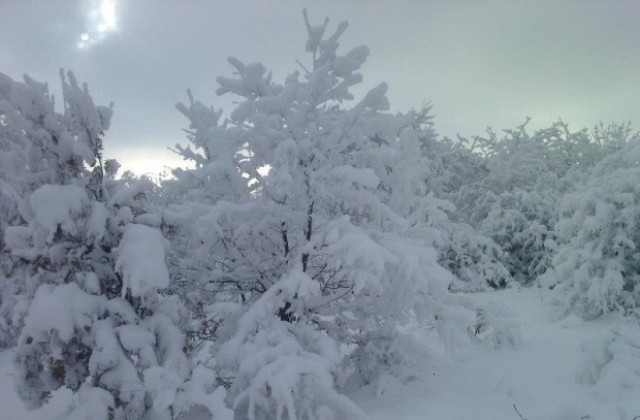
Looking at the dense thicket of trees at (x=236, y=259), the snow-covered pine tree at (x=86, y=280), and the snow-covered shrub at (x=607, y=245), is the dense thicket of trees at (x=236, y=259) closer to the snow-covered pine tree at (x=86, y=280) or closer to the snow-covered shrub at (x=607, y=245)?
the snow-covered pine tree at (x=86, y=280)

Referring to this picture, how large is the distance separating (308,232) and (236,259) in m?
1.29

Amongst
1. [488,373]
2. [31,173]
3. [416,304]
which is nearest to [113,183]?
[31,173]

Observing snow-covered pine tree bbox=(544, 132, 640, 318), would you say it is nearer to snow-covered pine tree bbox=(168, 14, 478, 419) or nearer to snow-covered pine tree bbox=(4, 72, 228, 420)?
snow-covered pine tree bbox=(168, 14, 478, 419)

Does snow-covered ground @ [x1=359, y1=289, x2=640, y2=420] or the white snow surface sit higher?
the white snow surface

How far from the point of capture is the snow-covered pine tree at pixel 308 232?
17.5 feet

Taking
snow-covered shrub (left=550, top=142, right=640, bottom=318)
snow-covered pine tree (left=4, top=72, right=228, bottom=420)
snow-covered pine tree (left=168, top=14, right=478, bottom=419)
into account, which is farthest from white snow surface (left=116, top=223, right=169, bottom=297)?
snow-covered shrub (left=550, top=142, right=640, bottom=318)

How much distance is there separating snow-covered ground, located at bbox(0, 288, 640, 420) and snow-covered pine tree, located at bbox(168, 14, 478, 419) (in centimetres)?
75

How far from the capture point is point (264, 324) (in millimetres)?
5449

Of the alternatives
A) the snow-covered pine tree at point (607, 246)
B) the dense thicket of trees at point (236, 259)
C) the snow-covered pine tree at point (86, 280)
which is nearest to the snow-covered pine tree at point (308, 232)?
the dense thicket of trees at point (236, 259)

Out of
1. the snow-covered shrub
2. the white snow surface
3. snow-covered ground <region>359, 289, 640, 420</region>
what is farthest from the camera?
the snow-covered shrub

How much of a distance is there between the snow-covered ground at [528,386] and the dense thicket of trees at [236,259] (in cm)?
59

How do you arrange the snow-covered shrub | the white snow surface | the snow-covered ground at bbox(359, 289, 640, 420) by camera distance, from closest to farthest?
the white snow surface → the snow-covered ground at bbox(359, 289, 640, 420) → the snow-covered shrub

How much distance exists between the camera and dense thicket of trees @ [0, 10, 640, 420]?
490 centimetres

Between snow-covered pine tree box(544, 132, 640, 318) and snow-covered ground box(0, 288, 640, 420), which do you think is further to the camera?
snow-covered pine tree box(544, 132, 640, 318)
